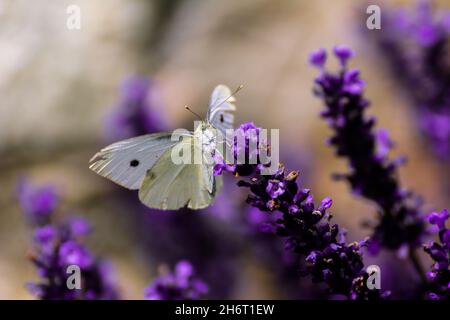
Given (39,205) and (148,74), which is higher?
(148,74)

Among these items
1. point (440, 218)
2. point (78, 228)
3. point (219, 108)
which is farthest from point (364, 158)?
point (78, 228)

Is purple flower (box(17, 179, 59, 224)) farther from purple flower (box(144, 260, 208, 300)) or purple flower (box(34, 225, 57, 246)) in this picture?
purple flower (box(144, 260, 208, 300))

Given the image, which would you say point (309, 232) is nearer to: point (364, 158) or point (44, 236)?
point (364, 158)

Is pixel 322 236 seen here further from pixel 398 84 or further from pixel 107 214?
pixel 107 214

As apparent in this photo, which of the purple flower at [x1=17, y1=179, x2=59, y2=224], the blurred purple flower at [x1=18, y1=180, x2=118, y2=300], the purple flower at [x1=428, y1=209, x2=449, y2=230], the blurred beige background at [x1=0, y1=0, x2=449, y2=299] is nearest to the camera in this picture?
the purple flower at [x1=428, y1=209, x2=449, y2=230]

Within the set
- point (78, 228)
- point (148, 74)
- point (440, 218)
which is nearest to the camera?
point (440, 218)

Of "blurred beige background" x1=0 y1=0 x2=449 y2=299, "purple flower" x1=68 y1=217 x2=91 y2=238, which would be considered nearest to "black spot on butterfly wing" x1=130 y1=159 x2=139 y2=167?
"purple flower" x1=68 y1=217 x2=91 y2=238
